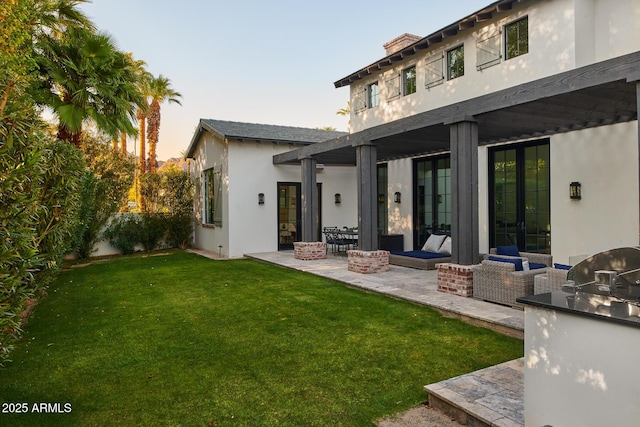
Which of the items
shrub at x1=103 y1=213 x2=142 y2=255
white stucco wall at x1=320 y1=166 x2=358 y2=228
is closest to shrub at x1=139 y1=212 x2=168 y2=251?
shrub at x1=103 y1=213 x2=142 y2=255

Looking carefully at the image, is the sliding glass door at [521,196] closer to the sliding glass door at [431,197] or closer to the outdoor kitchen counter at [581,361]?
the sliding glass door at [431,197]

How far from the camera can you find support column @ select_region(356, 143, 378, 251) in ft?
28.8

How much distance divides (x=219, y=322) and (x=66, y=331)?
6.63 ft

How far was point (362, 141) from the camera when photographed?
28.6 ft

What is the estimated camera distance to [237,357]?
4277mm

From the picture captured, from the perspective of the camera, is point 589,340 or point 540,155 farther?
point 540,155

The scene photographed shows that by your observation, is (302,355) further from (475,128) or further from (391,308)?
(475,128)

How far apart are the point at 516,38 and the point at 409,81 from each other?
10.8 ft

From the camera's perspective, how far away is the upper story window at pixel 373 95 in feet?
41.7

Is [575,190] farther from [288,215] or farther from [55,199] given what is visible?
[55,199]

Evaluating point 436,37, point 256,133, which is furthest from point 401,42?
point 256,133

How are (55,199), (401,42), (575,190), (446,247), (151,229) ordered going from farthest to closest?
(151,229) < (401,42) < (446,247) < (575,190) < (55,199)

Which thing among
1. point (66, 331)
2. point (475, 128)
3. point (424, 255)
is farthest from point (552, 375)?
point (424, 255)

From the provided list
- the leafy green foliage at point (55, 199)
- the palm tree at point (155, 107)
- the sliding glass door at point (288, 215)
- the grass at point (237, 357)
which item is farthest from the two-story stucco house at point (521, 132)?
the palm tree at point (155, 107)
